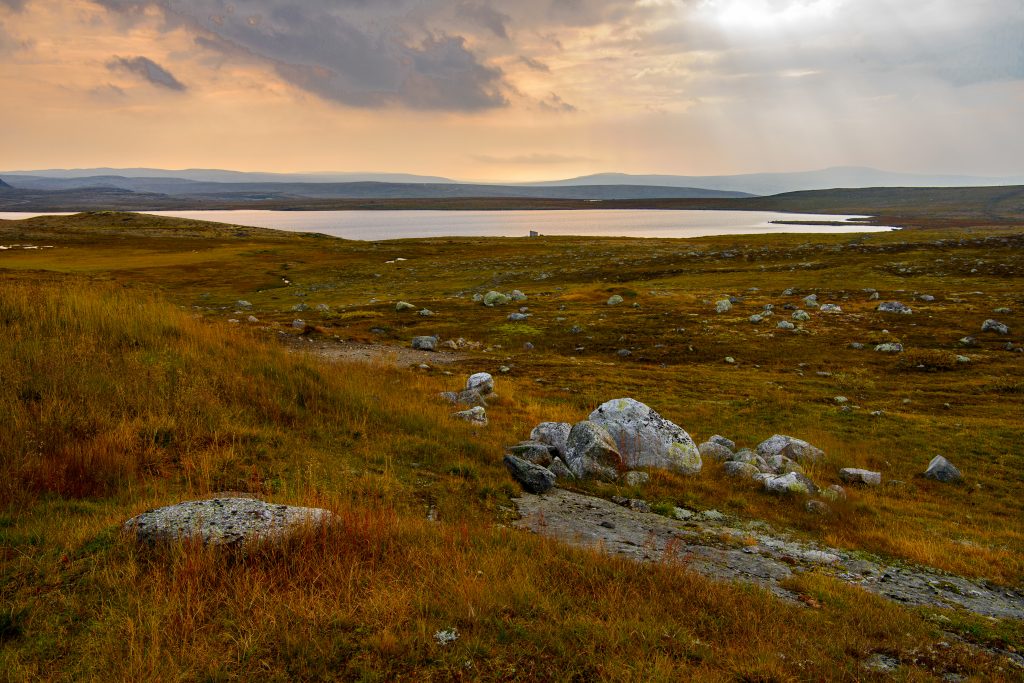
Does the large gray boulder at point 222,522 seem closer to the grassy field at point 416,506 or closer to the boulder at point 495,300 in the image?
the grassy field at point 416,506

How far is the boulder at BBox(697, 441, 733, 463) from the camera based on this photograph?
13.6m

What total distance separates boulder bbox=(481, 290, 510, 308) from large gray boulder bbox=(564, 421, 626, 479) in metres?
31.2

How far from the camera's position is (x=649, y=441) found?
12.7 metres

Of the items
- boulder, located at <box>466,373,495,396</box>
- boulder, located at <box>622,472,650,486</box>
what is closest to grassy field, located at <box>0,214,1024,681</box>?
boulder, located at <box>622,472,650,486</box>

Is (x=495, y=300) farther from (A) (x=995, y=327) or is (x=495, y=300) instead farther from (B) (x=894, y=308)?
(A) (x=995, y=327)

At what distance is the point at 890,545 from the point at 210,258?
81.7 m

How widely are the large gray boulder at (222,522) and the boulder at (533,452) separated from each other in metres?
5.89

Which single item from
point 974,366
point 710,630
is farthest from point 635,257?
point 710,630

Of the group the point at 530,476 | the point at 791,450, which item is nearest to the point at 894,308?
the point at 791,450

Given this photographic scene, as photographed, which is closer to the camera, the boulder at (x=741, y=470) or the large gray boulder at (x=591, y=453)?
the large gray boulder at (x=591, y=453)

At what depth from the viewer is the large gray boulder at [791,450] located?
46.5 ft

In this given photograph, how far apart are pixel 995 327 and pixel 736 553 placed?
31.9m

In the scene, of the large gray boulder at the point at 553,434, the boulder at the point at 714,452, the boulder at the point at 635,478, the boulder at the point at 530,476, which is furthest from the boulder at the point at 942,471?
the boulder at the point at 530,476

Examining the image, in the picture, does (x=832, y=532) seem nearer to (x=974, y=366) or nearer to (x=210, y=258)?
(x=974, y=366)
